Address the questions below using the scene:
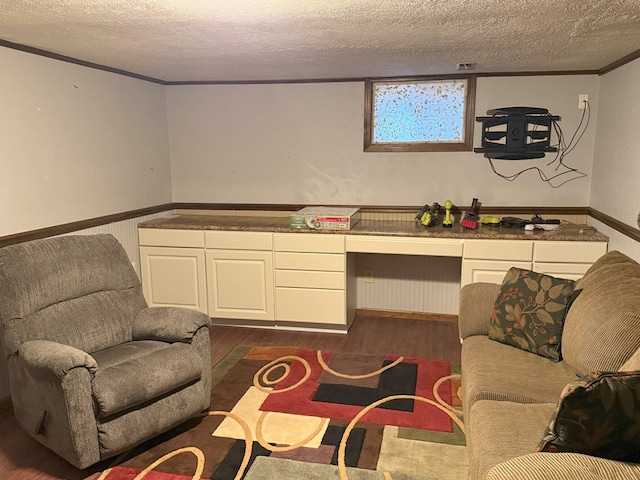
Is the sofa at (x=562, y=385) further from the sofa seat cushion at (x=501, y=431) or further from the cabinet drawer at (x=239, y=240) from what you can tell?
the cabinet drawer at (x=239, y=240)

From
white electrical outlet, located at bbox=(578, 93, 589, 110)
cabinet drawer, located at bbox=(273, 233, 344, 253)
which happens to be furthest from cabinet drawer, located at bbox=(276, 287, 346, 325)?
white electrical outlet, located at bbox=(578, 93, 589, 110)

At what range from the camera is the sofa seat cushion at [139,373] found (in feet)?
7.43

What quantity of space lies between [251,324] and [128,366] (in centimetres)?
192

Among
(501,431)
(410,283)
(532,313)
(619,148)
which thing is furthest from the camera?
(410,283)

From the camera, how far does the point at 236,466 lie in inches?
93.8

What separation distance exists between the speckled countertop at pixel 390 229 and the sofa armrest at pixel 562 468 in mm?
2445

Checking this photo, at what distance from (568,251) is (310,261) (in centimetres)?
185

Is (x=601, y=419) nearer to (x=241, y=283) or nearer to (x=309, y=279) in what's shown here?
(x=309, y=279)

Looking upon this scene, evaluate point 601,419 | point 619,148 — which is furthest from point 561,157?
point 601,419

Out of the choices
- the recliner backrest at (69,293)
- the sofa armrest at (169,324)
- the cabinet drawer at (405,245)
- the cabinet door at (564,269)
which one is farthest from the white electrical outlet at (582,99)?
the recliner backrest at (69,293)

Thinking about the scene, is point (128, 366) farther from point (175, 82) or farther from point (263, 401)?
point (175, 82)

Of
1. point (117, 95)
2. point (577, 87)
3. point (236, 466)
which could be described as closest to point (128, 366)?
point (236, 466)

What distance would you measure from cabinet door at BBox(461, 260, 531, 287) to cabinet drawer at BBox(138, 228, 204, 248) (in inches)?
81.1

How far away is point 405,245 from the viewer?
3.84m
